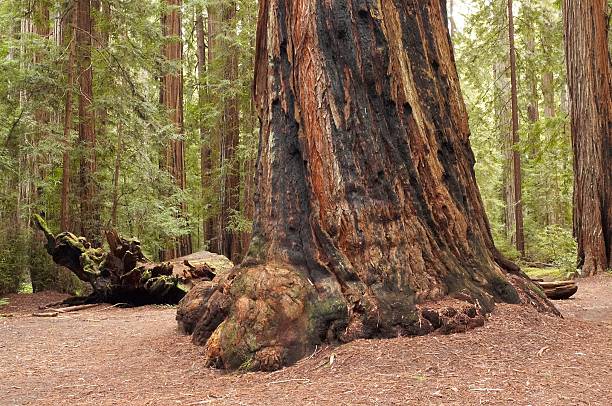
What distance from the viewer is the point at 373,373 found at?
3.62 meters

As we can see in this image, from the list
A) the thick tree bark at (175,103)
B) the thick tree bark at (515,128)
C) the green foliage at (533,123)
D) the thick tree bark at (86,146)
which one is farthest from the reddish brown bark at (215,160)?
the thick tree bark at (515,128)

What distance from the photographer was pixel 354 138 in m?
4.86

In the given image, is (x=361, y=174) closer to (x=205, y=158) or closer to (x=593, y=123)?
(x=593, y=123)

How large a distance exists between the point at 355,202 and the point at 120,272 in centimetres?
654

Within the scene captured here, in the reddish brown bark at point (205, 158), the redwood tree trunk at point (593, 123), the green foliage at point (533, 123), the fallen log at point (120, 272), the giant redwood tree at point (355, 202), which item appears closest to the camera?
the giant redwood tree at point (355, 202)

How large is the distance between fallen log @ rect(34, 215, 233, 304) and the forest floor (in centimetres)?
405

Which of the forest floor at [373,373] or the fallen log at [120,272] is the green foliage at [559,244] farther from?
the forest floor at [373,373]

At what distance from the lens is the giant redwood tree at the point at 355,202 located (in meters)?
4.34

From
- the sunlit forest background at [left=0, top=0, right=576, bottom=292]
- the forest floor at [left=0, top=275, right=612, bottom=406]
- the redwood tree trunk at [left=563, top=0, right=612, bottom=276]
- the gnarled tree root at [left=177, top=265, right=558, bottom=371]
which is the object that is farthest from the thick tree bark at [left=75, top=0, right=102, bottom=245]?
the redwood tree trunk at [left=563, top=0, right=612, bottom=276]

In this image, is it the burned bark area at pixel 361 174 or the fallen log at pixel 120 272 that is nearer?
the burned bark area at pixel 361 174

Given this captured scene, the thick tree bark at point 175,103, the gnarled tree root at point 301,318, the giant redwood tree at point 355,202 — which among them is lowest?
the gnarled tree root at point 301,318

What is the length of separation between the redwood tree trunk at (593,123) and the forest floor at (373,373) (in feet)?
26.1

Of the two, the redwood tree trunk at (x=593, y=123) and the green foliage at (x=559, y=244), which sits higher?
the redwood tree trunk at (x=593, y=123)

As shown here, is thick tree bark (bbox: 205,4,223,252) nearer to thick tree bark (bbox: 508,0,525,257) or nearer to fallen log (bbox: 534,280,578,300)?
thick tree bark (bbox: 508,0,525,257)
